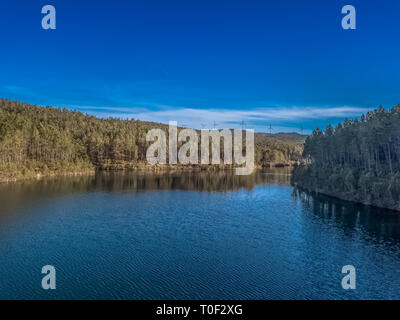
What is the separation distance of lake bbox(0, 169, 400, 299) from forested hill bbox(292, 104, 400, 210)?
16.2 feet

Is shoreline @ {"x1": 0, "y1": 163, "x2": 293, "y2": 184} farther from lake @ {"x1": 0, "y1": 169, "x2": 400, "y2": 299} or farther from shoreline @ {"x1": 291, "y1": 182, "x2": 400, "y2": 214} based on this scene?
shoreline @ {"x1": 291, "y1": 182, "x2": 400, "y2": 214}

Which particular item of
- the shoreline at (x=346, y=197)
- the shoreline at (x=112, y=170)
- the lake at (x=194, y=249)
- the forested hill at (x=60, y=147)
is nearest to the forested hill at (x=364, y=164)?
the shoreline at (x=346, y=197)

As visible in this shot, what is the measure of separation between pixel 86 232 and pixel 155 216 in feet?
42.6

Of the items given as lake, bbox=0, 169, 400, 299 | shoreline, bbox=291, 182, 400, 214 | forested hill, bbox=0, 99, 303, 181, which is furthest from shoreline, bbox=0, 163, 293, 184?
shoreline, bbox=291, 182, 400, 214

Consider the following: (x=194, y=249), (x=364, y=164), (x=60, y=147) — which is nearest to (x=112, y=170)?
(x=60, y=147)

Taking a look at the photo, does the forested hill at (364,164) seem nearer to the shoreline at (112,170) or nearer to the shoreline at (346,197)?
the shoreline at (346,197)

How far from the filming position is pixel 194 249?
3453 centimetres

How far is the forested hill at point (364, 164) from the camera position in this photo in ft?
196

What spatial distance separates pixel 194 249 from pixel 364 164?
202 feet

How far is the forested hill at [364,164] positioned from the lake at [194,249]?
4.95 metres

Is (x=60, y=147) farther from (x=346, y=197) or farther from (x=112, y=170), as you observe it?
(x=346, y=197)

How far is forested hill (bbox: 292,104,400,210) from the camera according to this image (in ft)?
196
